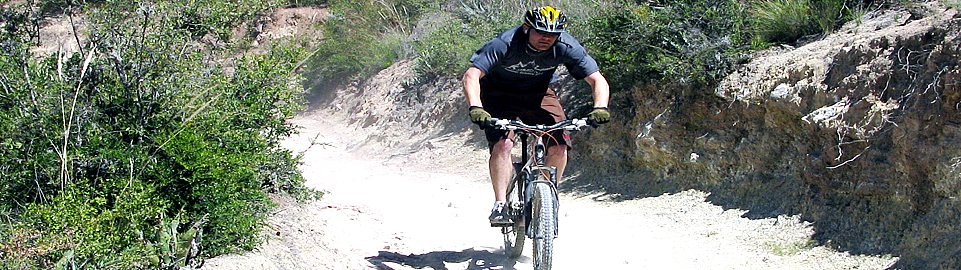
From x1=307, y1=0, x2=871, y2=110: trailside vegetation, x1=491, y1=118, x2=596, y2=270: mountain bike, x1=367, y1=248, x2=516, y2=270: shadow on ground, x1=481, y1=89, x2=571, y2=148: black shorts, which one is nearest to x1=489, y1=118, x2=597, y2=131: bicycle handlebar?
x1=491, y1=118, x2=596, y2=270: mountain bike

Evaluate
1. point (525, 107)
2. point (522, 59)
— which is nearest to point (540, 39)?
point (522, 59)

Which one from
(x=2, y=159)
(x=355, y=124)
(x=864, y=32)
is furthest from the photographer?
(x=355, y=124)

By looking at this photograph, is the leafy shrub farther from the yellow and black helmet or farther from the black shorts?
the yellow and black helmet

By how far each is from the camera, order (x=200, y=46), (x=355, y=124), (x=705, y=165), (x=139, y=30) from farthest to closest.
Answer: (x=355, y=124) → (x=705, y=165) → (x=200, y=46) → (x=139, y=30)

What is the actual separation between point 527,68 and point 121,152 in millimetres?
2407

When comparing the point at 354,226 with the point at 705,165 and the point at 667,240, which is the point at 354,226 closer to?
the point at 667,240

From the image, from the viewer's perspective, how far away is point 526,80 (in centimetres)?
521

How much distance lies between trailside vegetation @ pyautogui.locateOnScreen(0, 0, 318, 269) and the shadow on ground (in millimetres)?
1011

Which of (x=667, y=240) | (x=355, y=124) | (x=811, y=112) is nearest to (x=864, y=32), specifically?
(x=811, y=112)

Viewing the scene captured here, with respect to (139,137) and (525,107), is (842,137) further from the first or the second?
(139,137)

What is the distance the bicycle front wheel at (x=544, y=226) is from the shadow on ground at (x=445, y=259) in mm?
794

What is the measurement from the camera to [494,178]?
16.8ft

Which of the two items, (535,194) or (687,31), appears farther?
(687,31)

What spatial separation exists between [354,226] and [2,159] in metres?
2.97
